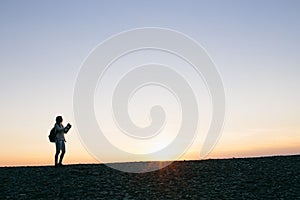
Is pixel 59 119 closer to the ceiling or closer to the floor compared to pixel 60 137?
closer to the ceiling

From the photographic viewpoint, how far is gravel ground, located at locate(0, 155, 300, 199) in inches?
850

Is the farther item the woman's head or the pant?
the woman's head

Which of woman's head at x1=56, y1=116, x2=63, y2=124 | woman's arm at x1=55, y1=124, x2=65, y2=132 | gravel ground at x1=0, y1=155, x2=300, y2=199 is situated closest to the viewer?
gravel ground at x1=0, y1=155, x2=300, y2=199

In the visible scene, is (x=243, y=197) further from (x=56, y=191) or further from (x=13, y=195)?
(x=13, y=195)

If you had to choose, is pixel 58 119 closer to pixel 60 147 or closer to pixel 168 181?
pixel 60 147

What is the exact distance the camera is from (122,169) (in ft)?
88.8

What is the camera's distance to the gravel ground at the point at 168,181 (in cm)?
2159

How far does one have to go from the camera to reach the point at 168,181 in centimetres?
2397

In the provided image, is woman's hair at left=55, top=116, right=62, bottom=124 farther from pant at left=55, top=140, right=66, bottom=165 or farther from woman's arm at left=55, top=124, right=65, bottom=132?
pant at left=55, top=140, right=66, bottom=165

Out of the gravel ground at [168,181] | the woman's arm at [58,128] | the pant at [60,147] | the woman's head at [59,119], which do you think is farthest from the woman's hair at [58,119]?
the gravel ground at [168,181]

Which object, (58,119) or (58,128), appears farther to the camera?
(58,119)

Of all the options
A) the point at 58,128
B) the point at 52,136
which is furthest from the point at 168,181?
the point at 52,136

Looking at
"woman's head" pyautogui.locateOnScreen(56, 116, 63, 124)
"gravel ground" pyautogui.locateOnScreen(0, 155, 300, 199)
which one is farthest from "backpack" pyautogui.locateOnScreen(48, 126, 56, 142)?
"gravel ground" pyautogui.locateOnScreen(0, 155, 300, 199)

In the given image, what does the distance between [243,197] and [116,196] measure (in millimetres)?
5831
